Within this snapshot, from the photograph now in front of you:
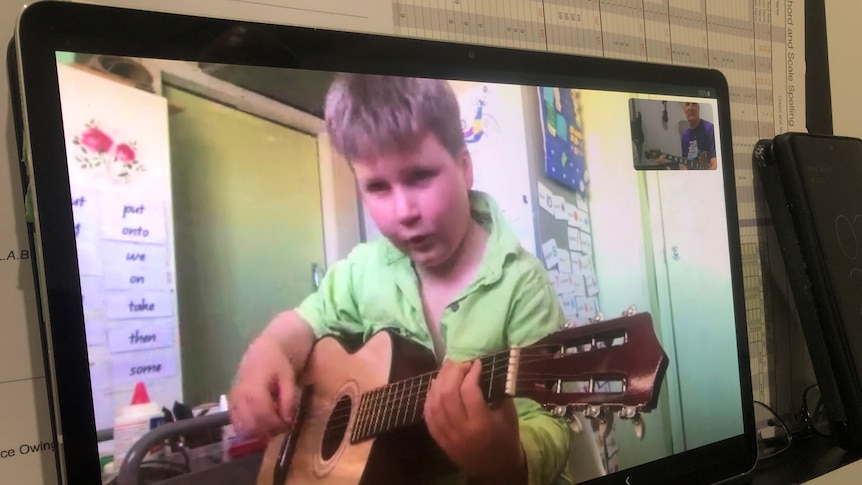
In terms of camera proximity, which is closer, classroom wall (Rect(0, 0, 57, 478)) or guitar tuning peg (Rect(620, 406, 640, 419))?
classroom wall (Rect(0, 0, 57, 478))

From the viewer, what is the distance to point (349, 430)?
0.53 meters

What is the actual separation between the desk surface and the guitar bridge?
390 millimetres

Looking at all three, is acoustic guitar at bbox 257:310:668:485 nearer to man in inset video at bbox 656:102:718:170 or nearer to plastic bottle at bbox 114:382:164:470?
plastic bottle at bbox 114:382:164:470

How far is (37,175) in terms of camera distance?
43 centimetres

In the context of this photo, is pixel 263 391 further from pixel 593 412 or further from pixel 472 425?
pixel 593 412

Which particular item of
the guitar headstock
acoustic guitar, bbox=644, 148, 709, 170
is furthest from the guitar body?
acoustic guitar, bbox=644, 148, 709, 170

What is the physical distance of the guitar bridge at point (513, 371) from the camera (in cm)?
59

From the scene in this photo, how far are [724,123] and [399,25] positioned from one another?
397 millimetres

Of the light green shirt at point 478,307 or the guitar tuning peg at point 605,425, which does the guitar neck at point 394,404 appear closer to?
the light green shirt at point 478,307

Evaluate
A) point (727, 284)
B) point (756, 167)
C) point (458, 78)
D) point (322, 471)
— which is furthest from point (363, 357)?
point (756, 167)

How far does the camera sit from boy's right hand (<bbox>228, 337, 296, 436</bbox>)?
49 centimetres

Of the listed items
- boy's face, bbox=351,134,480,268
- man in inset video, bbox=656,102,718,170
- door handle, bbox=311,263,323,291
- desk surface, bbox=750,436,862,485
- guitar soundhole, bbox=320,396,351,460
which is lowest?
desk surface, bbox=750,436,862,485

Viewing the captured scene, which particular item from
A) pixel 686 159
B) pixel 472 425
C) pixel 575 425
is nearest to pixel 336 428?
pixel 472 425

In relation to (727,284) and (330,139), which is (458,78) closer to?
(330,139)
